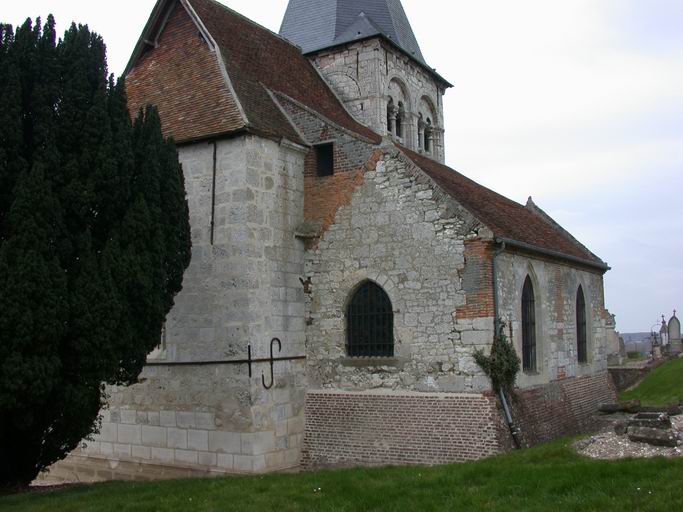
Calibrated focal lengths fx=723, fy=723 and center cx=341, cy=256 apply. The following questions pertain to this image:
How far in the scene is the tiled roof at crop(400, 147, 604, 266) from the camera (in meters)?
13.7

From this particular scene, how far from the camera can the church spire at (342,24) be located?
21000 mm

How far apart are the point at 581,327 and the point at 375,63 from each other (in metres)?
9.13

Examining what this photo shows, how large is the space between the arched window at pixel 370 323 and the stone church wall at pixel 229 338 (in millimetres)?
1047

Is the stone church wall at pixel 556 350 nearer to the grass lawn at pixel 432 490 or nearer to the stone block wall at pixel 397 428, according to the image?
→ the stone block wall at pixel 397 428

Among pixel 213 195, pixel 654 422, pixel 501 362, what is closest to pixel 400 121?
pixel 213 195

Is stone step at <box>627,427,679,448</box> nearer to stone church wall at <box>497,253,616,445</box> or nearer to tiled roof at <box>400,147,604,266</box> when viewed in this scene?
stone church wall at <box>497,253,616,445</box>

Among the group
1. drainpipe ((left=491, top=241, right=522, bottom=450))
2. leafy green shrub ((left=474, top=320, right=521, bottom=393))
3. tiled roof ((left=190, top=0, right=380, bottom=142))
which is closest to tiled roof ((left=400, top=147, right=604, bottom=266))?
drainpipe ((left=491, top=241, right=522, bottom=450))

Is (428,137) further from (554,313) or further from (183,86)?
(183,86)

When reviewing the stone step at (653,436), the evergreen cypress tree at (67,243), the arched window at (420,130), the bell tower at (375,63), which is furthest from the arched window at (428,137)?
the stone step at (653,436)

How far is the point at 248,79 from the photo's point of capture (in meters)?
15.3

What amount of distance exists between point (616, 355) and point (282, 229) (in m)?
18.8

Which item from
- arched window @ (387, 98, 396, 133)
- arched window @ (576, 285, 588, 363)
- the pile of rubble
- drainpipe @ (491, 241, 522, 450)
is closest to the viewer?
the pile of rubble

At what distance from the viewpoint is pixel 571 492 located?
8.12m

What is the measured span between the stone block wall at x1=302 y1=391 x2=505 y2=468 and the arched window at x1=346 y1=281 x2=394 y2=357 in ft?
2.78
